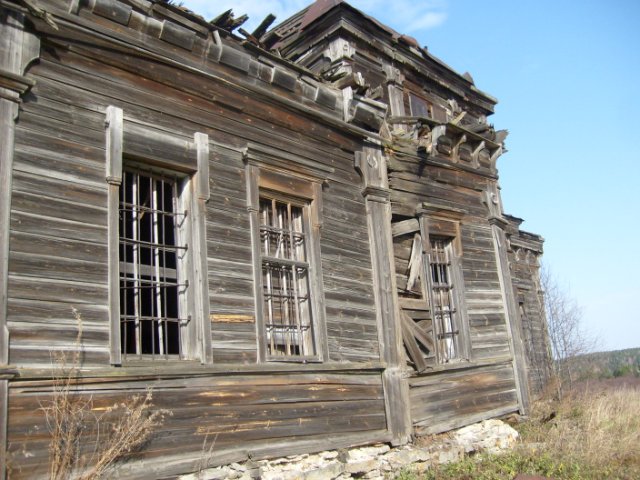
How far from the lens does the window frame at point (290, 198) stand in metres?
7.77

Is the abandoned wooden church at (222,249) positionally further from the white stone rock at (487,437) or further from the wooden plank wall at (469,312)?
the white stone rock at (487,437)

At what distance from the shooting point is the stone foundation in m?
7.00

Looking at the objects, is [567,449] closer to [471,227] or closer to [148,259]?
[471,227]

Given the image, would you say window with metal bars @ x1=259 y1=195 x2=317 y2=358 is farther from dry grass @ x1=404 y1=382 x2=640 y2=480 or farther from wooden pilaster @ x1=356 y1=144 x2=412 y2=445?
dry grass @ x1=404 y1=382 x2=640 y2=480

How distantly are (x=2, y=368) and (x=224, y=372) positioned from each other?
A: 237 cm

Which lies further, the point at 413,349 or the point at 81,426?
the point at 413,349

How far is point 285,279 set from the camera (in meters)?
8.39

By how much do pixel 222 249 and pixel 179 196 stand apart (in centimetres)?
79

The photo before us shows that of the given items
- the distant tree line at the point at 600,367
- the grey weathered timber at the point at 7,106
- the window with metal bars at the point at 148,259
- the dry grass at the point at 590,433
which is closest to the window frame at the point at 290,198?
the window with metal bars at the point at 148,259

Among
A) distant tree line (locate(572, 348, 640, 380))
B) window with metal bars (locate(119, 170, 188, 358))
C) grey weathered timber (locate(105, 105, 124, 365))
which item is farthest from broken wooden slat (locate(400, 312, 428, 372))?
distant tree line (locate(572, 348, 640, 380))

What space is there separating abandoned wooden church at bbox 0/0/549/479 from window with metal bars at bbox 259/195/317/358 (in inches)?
1.1

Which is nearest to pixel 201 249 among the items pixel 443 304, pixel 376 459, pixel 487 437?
pixel 376 459

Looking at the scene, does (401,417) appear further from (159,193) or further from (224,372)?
(159,193)

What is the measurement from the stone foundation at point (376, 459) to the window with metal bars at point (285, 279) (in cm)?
129
